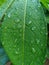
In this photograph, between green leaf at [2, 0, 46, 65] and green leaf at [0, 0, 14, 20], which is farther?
green leaf at [0, 0, 14, 20]

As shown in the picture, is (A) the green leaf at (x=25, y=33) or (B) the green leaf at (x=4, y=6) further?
(B) the green leaf at (x=4, y=6)

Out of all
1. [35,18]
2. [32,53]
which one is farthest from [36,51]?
[35,18]

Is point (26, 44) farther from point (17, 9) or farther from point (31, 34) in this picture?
point (17, 9)

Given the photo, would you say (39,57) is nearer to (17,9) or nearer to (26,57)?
(26,57)

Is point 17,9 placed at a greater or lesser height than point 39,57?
greater

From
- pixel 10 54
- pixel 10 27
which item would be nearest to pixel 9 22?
Result: pixel 10 27
